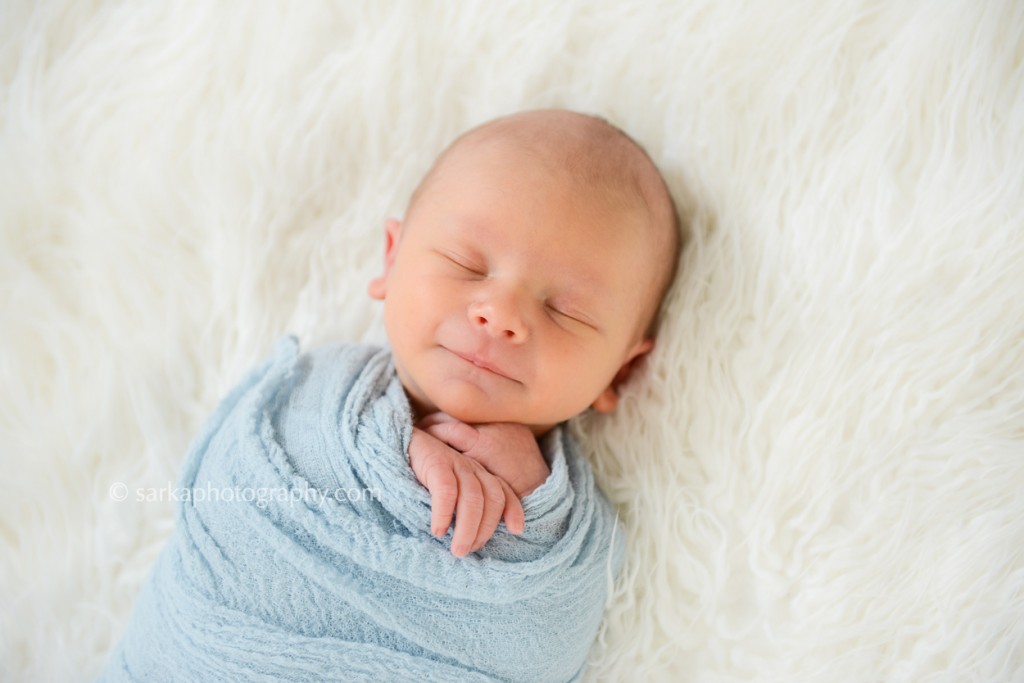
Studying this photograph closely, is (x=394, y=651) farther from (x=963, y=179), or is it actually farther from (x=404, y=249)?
(x=963, y=179)

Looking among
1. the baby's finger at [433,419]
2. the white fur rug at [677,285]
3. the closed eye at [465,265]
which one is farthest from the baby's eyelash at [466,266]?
the white fur rug at [677,285]

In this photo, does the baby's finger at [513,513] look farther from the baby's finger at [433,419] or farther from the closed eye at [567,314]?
the closed eye at [567,314]

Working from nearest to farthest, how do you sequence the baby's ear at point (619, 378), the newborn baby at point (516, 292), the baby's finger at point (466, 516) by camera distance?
the baby's finger at point (466, 516) < the newborn baby at point (516, 292) < the baby's ear at point (619, 378)

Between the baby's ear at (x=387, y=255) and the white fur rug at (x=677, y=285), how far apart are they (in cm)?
12

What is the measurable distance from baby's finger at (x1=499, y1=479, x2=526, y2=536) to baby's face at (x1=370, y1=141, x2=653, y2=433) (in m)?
0.13

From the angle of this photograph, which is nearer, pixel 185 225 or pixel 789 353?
pixel 789 353

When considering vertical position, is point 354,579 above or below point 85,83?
below

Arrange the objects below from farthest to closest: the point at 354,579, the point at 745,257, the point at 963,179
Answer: the point at 745,257, the point at 963,179, the point at 354,579

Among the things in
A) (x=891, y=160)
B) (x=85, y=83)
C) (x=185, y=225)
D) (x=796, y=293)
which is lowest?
(x=185, y=225)

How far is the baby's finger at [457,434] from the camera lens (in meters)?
1.28

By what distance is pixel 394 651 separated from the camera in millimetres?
1170

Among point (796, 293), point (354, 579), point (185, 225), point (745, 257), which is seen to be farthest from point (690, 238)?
point (185, 225)

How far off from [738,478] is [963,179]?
0.58 meters

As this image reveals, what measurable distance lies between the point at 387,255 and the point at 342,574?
571 millimetres
